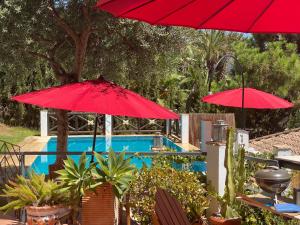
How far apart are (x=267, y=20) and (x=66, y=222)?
4637mm

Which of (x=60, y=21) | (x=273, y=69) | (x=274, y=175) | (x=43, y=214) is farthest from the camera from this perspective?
(x=273, y=69)

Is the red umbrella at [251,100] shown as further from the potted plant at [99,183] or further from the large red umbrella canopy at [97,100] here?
the potted plant at [99,183]

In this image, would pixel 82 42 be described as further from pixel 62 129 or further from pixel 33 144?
pixel 33 144

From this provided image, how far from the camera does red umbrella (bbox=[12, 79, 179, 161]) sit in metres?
5.91

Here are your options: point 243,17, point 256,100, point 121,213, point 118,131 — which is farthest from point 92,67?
point 118,131

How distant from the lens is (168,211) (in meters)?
3.97

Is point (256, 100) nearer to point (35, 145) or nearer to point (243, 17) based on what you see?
point (243, 17)

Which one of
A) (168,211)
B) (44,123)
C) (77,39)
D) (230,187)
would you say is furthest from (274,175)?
(44,123)

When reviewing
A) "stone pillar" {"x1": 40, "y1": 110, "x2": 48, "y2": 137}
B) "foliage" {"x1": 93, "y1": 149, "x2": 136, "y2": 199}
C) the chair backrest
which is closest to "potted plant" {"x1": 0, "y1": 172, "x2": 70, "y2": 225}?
"foliage" {"x1": 93, "y1": 149, "x2": 136, "y2": 199}

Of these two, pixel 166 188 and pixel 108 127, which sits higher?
pixel 108 127

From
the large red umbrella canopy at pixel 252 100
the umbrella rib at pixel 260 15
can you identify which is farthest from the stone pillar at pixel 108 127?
the umbrella rib at pixel 260 15

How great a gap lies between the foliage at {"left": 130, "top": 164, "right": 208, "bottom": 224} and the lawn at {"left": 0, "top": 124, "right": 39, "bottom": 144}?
13.2 metres

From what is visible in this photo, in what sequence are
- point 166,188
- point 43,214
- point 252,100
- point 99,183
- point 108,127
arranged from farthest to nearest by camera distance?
point 108,127, point 252,100, point 166,188, point 99,183, point 43,214

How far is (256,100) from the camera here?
887cm
